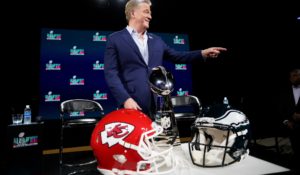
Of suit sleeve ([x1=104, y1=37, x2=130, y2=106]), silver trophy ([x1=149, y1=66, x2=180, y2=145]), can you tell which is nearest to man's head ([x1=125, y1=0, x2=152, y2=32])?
suit sleeve ([x1=104, y1=37, x2=130, y2=106])

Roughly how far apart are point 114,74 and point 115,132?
0.56m

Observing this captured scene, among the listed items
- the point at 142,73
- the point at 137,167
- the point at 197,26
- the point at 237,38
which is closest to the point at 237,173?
the point at 137,167

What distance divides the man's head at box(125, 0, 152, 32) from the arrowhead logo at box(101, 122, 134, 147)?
747 millimetres

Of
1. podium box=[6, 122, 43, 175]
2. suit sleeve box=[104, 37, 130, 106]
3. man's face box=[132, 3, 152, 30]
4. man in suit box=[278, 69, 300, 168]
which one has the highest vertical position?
man's face box=[132, 3, 152, 30]

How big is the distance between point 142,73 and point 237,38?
15.5 ft

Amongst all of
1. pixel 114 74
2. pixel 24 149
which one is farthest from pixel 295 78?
pixel 24 149

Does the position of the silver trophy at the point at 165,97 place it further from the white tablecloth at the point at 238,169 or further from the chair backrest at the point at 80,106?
the chair backrest at the point at 80,106

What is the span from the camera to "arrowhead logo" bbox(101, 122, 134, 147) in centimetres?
66

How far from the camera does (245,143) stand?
2.36ft

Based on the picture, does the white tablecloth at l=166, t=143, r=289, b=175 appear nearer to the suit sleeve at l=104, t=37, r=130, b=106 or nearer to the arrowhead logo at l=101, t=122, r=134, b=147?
the arrowhead logo at l=101, t=122, r=134, b=147

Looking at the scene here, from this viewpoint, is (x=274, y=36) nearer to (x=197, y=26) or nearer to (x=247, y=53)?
(x=247, y=53)

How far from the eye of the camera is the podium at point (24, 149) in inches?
106

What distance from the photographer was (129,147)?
25.2 inches

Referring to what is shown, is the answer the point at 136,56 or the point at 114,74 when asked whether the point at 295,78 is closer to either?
the point at 136,56
